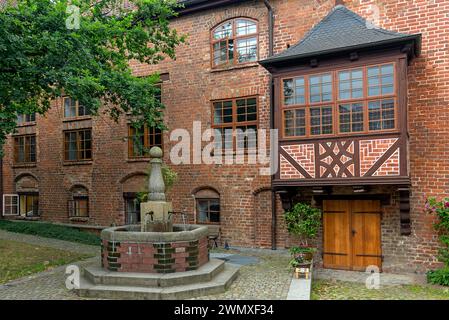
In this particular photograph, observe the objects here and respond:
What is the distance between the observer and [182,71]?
13828 millimetres

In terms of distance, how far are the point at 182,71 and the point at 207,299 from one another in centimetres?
901

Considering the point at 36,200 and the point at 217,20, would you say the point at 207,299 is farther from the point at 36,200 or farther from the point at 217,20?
the point at 36,200

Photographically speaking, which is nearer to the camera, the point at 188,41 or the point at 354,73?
the point at 354,73

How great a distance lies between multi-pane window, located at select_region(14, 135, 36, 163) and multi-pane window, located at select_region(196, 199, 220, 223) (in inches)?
358

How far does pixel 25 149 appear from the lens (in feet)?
58.7

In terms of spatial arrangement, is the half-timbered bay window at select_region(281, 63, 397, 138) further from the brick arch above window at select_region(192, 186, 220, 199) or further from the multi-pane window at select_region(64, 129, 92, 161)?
the multi-pane window at select_region(64, 129, 92, 161)

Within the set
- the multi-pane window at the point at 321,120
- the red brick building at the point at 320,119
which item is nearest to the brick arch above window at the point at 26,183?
the red brick building at the point at 320,119

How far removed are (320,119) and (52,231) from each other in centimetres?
1108

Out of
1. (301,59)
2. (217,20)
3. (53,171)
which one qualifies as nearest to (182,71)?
(217,20)

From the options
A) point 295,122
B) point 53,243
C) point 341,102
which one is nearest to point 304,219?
point 295,122

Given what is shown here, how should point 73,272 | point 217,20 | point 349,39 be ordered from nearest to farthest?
point 73,272, point 349,39, point 217,20

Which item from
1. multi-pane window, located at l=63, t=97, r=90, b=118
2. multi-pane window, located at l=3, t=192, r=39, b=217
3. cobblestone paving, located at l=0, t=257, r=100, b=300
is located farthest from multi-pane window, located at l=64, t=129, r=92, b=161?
cobblestone paving, located at l=0, t=257, r=100, b=300

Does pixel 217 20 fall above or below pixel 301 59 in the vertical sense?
above
